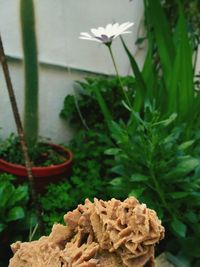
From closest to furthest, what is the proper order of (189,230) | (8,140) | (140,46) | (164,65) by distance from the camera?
(189,230) < (164,65) < (8,140) < (140,46)

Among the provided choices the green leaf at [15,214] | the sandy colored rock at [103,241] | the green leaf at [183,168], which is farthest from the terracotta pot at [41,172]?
the sandy colored rock at [103,241]

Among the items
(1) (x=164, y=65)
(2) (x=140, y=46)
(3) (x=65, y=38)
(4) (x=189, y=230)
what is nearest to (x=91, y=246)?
(4) (x=189, y=230)

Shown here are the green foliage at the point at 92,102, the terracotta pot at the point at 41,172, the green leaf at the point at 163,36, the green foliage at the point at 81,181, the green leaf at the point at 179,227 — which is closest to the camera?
the green leaf at the point at 179,227

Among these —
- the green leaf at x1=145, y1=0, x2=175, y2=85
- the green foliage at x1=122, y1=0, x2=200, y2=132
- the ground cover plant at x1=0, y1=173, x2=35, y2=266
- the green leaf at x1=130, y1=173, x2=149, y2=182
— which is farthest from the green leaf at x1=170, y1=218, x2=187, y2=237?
the green leaf at x1=145, y1=0, x2=175, y2=85

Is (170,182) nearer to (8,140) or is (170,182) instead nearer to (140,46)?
(8,140)

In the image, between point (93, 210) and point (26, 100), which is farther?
point (26, 100)

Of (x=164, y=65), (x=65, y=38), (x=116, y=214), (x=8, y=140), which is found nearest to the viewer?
(x=116, y=214)

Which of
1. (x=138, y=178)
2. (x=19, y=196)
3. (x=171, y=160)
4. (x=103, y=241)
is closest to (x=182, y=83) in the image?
(x=171, y=160)

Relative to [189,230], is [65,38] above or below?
above

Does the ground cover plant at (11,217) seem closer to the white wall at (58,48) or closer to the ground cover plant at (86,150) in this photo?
the ground cover plant at (86,150)
